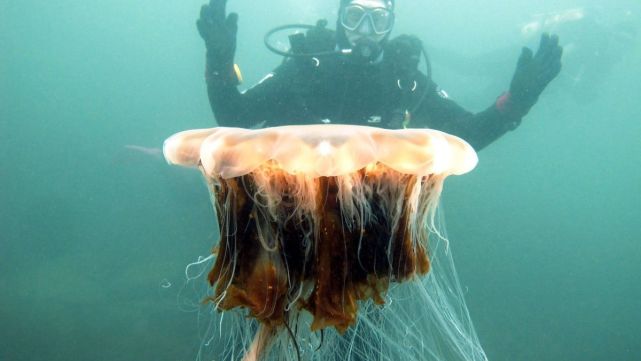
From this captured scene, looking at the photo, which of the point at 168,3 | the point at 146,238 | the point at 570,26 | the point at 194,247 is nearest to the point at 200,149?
the point at 194,247

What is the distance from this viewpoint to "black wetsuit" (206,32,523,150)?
16.1ft

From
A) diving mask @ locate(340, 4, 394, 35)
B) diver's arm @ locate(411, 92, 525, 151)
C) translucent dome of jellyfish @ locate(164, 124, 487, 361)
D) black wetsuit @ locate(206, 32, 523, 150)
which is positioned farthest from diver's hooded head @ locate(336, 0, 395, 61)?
translucent dome of jellyfish @ locate(164, 124, 487, 361)

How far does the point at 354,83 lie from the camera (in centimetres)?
493

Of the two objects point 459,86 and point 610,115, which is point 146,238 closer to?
point 459,86

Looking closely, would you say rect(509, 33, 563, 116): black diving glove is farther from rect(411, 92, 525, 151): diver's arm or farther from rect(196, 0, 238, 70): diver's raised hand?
rect(196, 0, 238, 70): diver's raised hand

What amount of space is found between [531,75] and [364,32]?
81.4 inches

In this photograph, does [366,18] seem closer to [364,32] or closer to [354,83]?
[364,32]

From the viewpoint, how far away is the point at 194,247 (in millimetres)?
17297

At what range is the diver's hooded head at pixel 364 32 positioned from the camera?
5.14 metres

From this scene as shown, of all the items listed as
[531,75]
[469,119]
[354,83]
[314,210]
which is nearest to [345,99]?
[354,83]

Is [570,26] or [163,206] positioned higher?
[570,26]

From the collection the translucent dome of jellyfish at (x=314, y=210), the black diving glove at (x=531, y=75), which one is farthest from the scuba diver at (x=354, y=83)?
the translucent dome of jellyfish at (x=314, y=210)

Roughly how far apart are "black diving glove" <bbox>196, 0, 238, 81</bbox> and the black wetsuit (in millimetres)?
91

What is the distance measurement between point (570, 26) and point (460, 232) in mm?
19295
